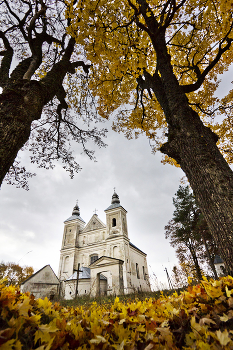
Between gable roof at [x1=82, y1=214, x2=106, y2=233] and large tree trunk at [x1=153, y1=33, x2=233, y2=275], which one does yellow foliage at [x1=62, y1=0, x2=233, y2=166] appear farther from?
gable roof at [x1=82, y1=214, x2=106, y2=233]

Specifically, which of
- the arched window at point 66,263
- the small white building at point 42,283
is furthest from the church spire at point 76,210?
the small white building at point 42,283

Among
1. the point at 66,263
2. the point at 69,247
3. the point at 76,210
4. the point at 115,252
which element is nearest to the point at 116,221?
the point at 115,252

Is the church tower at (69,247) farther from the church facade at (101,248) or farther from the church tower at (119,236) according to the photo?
the church tower at (119,236)

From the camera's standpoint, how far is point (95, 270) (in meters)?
18.6

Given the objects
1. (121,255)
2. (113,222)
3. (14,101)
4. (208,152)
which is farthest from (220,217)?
(113,222)

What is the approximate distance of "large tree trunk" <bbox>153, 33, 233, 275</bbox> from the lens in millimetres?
2277

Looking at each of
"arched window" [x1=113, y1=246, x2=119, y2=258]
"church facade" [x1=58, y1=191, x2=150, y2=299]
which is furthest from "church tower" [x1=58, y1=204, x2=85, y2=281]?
"arched window" [x1=113, y1=246, x2=119, y2=258]

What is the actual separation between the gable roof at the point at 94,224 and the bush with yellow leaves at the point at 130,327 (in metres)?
29.3

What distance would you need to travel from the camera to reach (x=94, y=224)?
30984mm

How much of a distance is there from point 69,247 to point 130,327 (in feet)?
100

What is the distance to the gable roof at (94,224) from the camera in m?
30.3

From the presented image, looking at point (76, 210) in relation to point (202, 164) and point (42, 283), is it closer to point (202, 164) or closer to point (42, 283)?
point (42, 283)

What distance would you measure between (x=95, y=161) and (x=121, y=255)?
2107 cm

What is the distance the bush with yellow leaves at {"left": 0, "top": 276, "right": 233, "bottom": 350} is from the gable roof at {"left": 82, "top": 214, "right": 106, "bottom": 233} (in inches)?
1155
